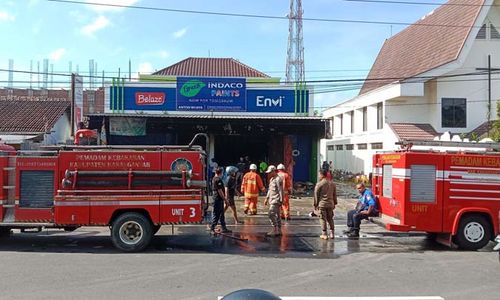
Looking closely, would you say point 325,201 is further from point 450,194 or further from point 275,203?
point 450,194

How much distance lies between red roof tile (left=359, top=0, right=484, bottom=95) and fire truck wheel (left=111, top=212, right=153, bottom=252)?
17.9m

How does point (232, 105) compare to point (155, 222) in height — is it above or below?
above

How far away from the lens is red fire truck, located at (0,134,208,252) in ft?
34.8

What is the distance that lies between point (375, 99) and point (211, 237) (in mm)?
21854

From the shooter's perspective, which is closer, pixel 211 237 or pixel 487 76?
pixel 211 237

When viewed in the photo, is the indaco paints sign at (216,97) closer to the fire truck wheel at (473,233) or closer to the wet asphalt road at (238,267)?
the wet asphalt road at (238,267)

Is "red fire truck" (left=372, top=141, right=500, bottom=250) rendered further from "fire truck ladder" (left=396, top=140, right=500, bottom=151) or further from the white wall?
the white wall

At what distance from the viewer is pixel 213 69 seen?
30.8 meters

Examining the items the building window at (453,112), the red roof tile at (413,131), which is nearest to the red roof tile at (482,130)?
the building window at (453,112)

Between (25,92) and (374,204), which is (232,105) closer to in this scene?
(374,204)

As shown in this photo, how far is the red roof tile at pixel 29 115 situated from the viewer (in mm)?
28781

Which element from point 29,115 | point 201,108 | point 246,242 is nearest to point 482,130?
point 201,108

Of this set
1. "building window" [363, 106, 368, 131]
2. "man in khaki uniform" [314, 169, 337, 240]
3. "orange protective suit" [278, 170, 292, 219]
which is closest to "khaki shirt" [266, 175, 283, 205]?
"orange protective suit" [278, 170, 292, 219]

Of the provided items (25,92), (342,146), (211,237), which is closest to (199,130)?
(211,237)
